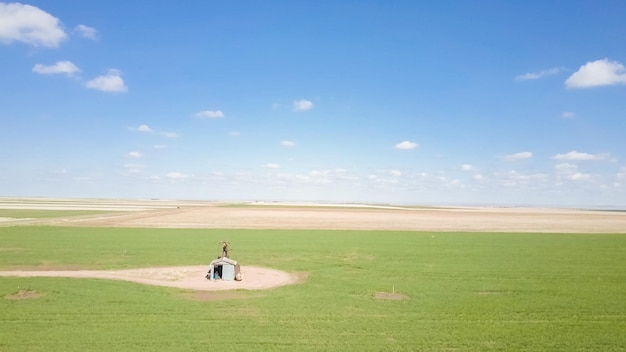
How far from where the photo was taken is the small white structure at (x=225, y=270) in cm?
2891

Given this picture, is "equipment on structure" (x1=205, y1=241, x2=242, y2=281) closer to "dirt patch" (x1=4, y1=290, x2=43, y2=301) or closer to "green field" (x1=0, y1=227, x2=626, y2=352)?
"green field" (x1=0, y1=227, x2=626, y2=352)

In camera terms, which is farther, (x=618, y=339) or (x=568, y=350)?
(x=618, y=339)

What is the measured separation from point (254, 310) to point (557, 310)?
16871 millimetres

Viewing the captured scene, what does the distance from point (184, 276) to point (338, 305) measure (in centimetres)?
1352

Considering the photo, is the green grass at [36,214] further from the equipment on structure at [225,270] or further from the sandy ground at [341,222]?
the equipment on structure at [225,270]

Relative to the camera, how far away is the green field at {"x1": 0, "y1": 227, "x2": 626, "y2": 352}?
1719 centimetres

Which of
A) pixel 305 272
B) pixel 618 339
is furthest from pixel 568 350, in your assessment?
pixel 305 272

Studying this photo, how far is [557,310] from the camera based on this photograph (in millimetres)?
22016

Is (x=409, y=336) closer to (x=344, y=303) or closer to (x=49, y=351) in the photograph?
(x=344, y=303)

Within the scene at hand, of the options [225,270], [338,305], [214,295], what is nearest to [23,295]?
[214,295]

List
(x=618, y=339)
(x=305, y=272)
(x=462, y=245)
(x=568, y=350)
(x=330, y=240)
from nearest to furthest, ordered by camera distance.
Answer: (x=568, y=350), (x=618, y=339), (x=305, y=272), (x=462, y=245), (x=330, y=240)

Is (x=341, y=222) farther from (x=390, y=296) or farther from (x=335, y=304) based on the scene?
(x=335, y=304)

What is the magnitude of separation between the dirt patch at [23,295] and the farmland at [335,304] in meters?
0.11

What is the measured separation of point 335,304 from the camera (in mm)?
22984
